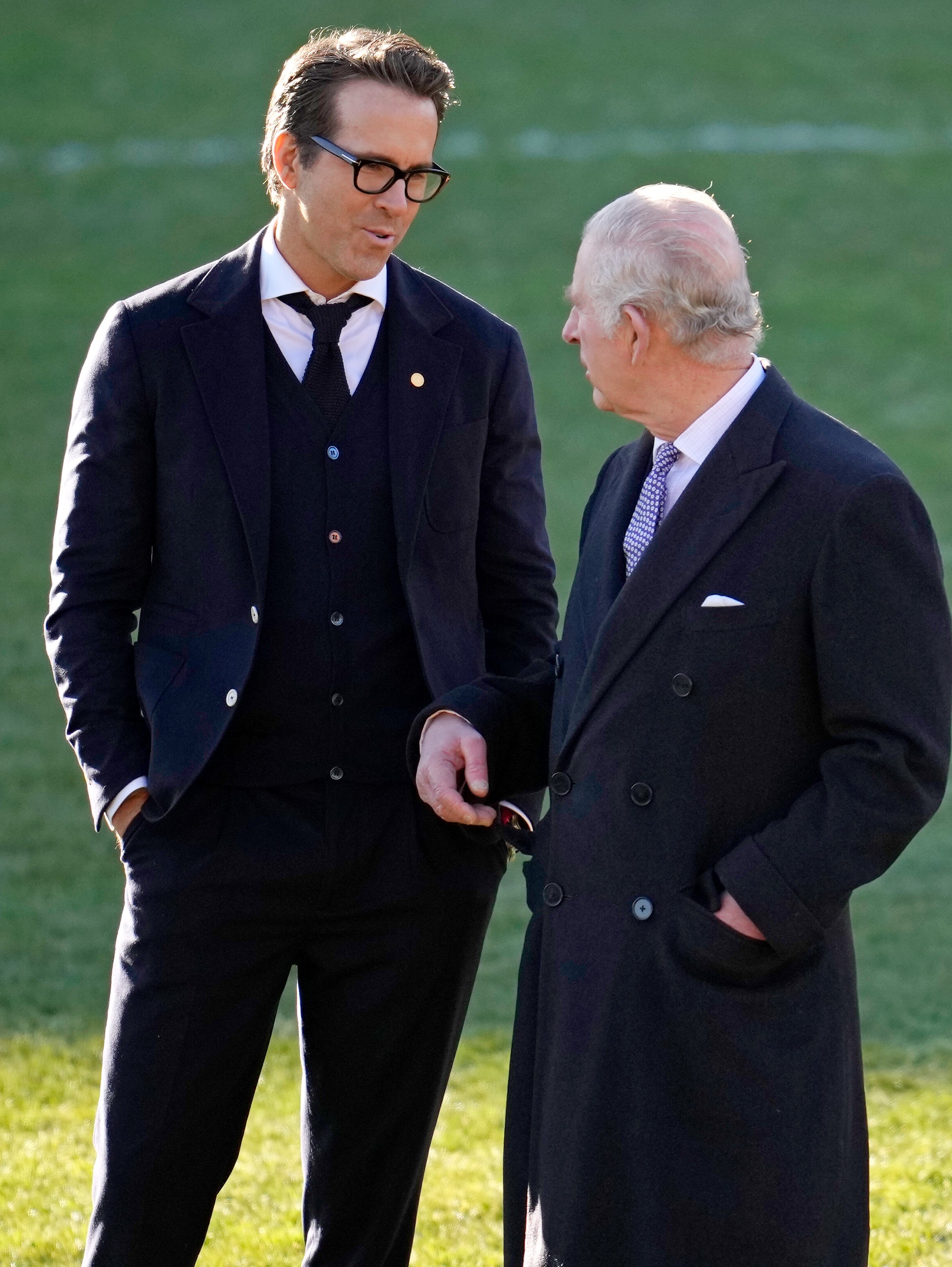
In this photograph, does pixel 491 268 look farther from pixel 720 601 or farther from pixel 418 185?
pixel 720 601

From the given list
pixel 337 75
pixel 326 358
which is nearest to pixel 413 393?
pixel 326 358

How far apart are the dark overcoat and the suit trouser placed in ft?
1.45

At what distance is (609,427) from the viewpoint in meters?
11.1

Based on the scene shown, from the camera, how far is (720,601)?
2480mm

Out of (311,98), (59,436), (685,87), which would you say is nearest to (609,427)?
(59,436)

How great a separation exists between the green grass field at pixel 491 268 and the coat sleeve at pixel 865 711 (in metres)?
1.76

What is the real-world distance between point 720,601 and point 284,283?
104 cm

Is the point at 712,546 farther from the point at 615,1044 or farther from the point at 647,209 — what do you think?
the point at 615,1044

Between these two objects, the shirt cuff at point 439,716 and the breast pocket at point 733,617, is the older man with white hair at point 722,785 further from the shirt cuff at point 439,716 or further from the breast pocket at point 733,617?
the shirt cuff at point 439,716

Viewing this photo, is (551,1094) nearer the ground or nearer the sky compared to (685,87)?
nearer the ground

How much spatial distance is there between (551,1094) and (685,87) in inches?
609

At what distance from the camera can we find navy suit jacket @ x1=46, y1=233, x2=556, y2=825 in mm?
2939

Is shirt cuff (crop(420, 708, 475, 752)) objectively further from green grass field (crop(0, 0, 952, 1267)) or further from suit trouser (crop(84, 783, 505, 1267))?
green grass field (crop(0, 0, 952, 1267))

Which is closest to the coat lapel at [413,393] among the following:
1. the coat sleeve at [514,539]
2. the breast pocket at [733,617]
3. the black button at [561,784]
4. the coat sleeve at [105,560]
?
the coat sleeve at [514,539]
